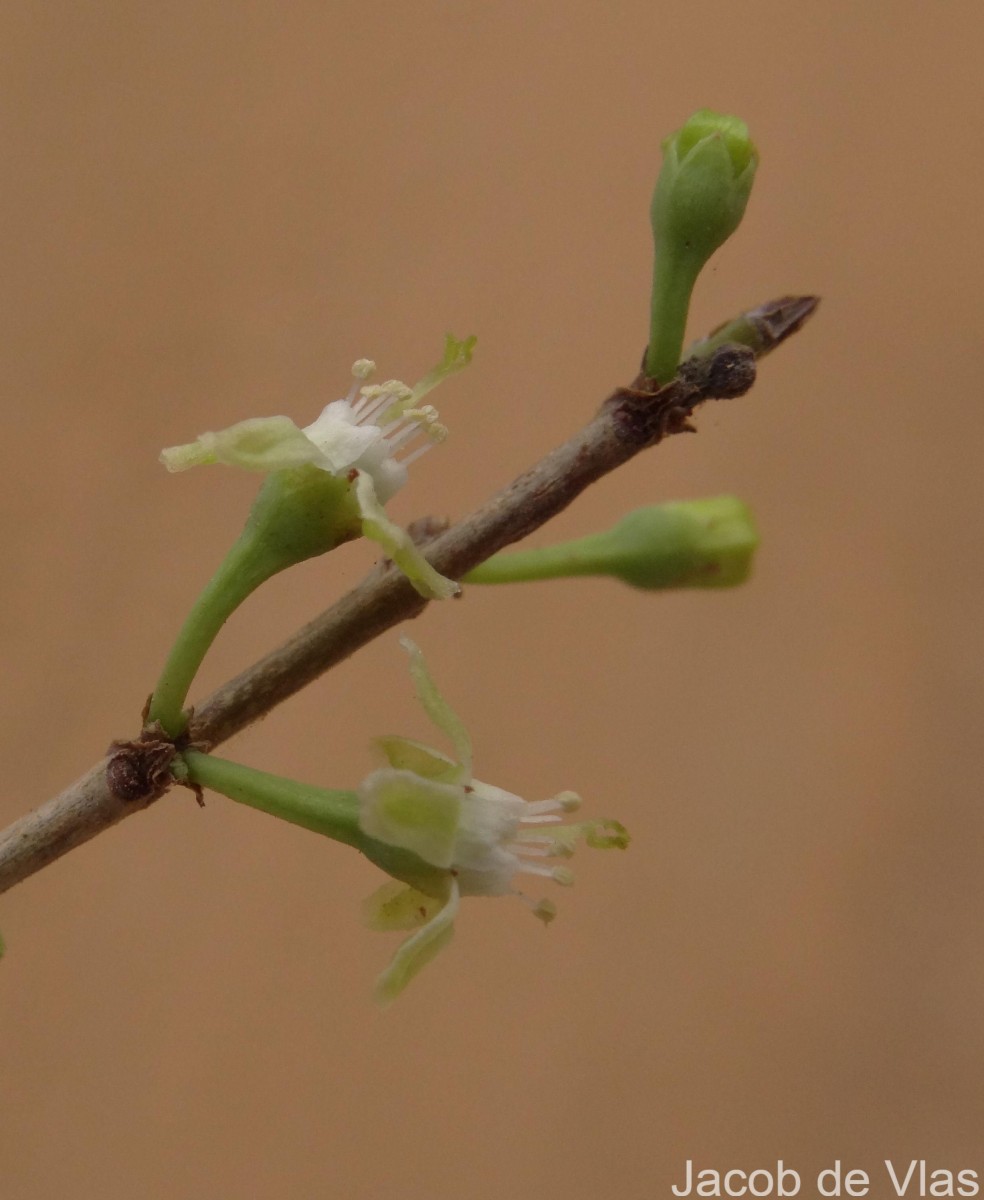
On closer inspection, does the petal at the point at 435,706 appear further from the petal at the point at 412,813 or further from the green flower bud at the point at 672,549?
the green flower bud at the point at 672,549

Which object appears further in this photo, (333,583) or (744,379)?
A: (333,583)

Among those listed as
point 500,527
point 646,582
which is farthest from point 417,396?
point 646,582

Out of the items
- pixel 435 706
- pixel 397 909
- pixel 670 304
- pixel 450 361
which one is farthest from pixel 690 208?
pixel 397 909

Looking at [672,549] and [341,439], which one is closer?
[341,439]

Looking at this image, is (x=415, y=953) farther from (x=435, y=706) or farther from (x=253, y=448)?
(x=253, y=448)

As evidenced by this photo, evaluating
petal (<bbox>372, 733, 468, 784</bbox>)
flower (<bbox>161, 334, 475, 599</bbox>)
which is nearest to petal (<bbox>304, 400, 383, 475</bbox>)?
flower (<bbox>161, 334, 475, 599</bbox>)

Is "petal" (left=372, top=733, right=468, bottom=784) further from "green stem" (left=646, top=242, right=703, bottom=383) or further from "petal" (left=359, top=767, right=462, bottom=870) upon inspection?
"green stem" (left=646, top=242, right=703, bottom=383)

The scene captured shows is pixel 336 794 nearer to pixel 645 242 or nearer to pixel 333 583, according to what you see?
pixel 333 583
